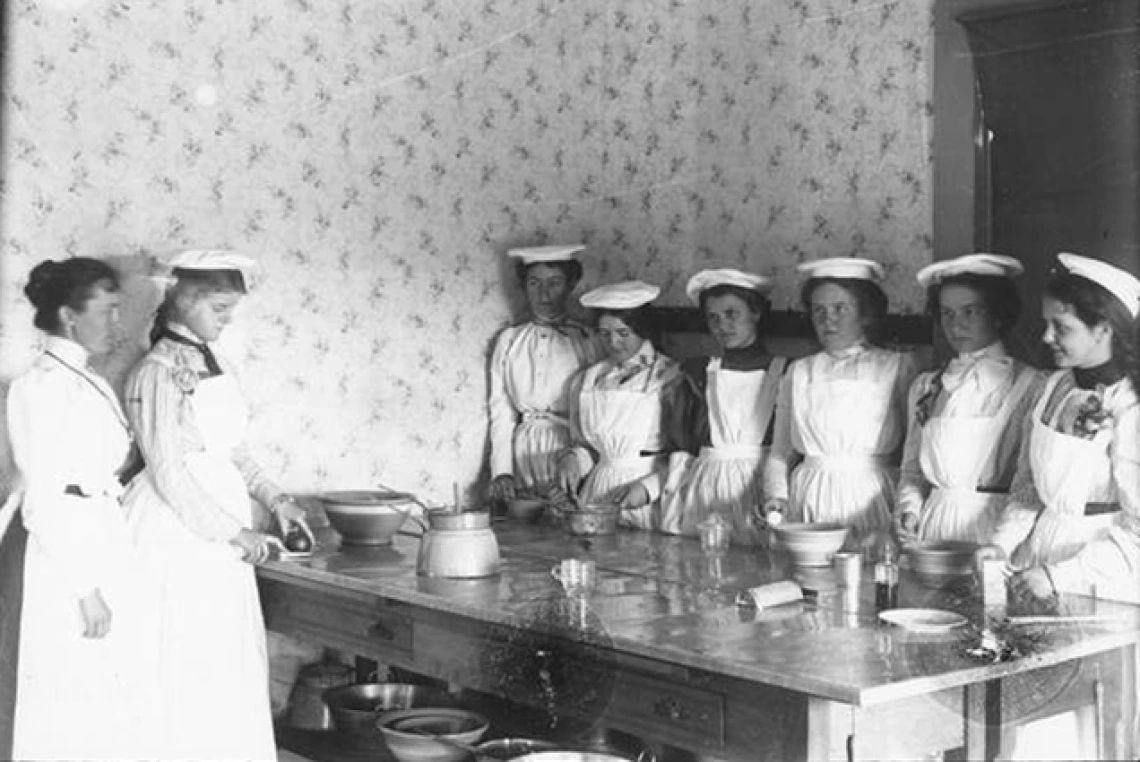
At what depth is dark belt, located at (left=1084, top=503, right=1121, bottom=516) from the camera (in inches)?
136

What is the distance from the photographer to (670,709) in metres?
3.01

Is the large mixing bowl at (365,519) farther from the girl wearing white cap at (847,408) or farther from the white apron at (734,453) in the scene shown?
the girl wearing white cap at (847,408)

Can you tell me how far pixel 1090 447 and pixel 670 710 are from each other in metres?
1.23

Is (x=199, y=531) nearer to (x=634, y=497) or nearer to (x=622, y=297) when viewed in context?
(x=634, y=497)

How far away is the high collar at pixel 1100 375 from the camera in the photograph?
3.46 meters

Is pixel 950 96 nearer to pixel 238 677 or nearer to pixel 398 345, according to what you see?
pixel 398 345

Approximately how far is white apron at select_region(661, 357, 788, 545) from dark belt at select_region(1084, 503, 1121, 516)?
3.90ft

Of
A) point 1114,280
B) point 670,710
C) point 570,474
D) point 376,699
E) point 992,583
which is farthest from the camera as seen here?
point 570,474

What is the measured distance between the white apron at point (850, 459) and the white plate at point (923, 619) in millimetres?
974

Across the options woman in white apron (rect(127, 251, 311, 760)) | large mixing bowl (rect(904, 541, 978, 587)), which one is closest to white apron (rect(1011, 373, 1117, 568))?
large mixing bowl (rect(904, 541, 978, 587))

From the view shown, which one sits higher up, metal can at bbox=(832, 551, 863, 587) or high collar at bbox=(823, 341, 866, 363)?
high collar at bbox=(823, 341, 866, 363)

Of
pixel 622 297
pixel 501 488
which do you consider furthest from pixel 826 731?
pixel 501 488

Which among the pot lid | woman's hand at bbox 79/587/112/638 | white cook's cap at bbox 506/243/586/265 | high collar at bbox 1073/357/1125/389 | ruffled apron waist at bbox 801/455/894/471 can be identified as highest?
white cook's cap at bbox 506/243/586/265

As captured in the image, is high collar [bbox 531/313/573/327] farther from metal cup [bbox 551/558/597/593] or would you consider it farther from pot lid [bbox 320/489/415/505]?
metal cup [bbox 551/558/597/593]
